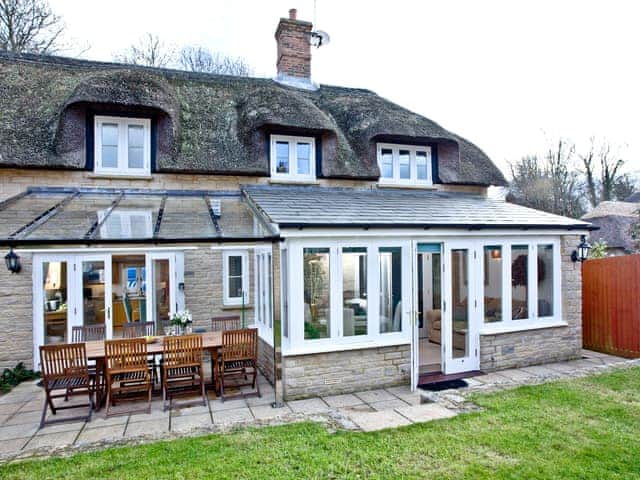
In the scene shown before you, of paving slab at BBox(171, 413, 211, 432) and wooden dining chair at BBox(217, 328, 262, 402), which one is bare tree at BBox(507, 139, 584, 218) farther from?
paving slab at BBox(171, 413, 211, 432)

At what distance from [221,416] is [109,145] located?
23.2ft

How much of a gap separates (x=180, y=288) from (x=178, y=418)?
13.5ft

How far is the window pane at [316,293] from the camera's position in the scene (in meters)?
7.02

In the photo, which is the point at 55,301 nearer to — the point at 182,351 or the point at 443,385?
the point at 182,351

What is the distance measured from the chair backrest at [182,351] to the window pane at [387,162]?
7432 millimetres

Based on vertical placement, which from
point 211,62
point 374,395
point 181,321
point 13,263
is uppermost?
point 211,62

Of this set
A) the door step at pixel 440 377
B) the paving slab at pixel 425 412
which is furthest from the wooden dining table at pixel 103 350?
the door step at pixel 440 377

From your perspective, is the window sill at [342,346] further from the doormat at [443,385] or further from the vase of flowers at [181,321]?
the vase of flowers at [181,321]

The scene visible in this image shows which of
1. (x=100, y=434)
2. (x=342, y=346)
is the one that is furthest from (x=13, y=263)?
(x=342, y=346)

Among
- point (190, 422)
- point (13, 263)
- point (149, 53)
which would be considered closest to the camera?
point (190, 422)

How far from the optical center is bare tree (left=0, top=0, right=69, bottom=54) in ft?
52.3

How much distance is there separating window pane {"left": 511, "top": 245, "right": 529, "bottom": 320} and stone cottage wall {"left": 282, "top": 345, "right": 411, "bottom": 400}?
2944mm

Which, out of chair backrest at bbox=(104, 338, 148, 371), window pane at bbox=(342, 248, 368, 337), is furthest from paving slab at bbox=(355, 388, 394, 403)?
chair backrest at bbox=(104, 338, 148, 371)

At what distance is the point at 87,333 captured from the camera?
823cm
